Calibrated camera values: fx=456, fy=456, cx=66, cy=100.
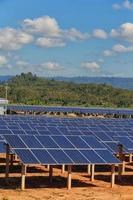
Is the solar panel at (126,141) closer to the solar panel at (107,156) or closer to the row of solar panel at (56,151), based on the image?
the row of solar panel at (56,151)

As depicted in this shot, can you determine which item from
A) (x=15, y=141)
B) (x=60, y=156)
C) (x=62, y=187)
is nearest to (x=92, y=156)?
(x=60, y=156)

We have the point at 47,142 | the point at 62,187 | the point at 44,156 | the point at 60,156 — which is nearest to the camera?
the point at 44,156

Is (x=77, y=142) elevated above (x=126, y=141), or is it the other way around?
(x=77, y=142)

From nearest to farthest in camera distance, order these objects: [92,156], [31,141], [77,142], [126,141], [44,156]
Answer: [44,156] < [92,156] < [31,141] < [77,142] < [126,141]

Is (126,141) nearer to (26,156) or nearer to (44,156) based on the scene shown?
(44,156)

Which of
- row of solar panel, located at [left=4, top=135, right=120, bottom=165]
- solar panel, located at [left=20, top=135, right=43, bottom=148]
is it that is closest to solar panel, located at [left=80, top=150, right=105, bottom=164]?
row of solar panel, located at [left=4, top=135, right=120, bottom=165]

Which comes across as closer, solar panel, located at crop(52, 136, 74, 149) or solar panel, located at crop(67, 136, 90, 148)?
solar panel, located at crop(52, 136, 74, 149)

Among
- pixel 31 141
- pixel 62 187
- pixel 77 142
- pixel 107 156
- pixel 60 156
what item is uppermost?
pixel 31 141

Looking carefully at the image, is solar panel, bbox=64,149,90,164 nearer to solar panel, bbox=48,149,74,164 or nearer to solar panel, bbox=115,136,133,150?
solar panel, bbox=48,149,74,164

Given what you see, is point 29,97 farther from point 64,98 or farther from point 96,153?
point 96,153
